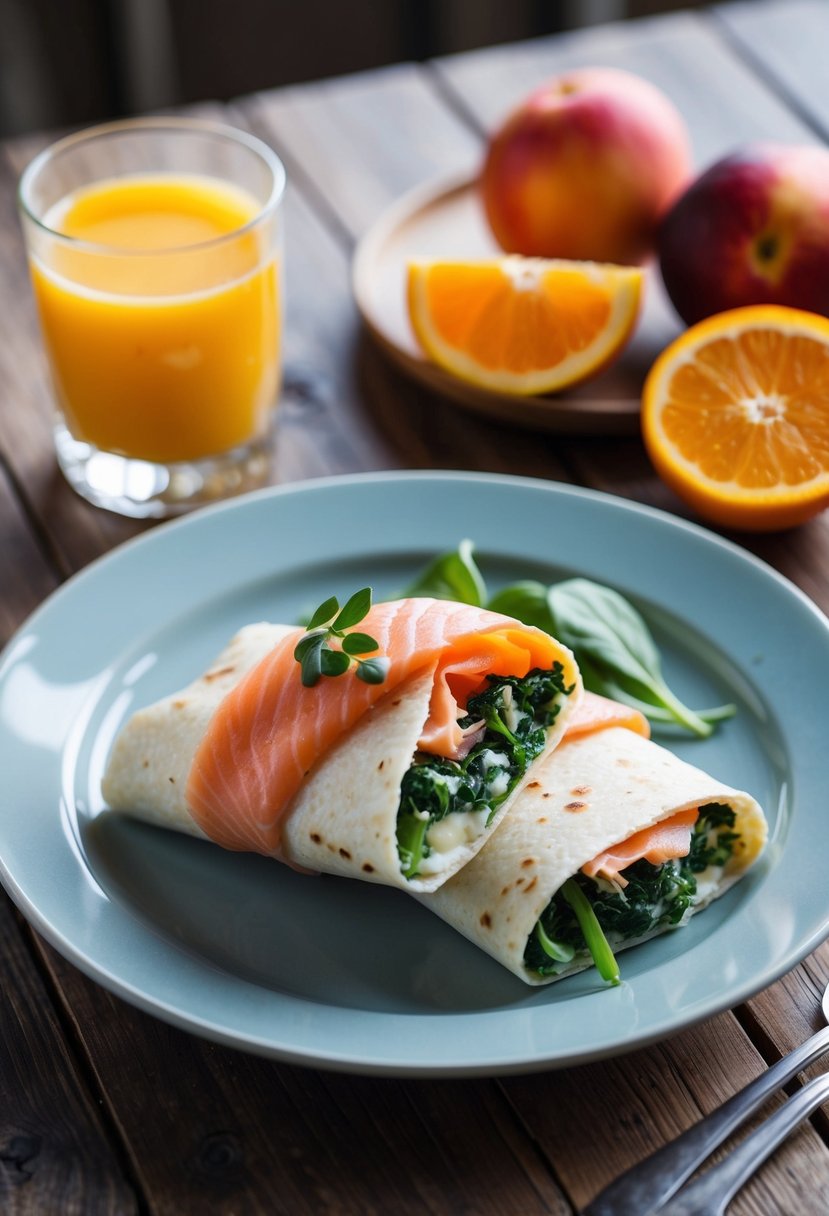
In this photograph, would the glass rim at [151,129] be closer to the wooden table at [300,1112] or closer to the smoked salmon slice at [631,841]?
the wooden table at [300,1112]

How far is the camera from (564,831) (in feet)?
6.06

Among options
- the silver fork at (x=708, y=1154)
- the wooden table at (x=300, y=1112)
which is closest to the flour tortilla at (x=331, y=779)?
the wooden table at (x=300, y=1112)

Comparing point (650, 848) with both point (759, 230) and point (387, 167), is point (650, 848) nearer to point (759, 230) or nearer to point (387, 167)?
point (759, 230)

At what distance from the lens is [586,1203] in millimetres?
1564

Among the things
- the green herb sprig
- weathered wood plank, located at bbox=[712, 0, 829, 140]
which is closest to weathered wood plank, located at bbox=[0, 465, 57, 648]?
the green herb sprig

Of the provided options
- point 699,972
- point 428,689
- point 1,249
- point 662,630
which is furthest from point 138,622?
point 1,249

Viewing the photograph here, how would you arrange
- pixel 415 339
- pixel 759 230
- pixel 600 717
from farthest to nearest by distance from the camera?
pixel 415 339
pixel 759 230
pixel 600 717

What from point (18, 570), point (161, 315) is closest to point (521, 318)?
point (161, 315)

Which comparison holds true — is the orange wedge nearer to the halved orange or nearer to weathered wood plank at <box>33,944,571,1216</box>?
the halved orange

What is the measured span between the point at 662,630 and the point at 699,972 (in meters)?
0.74

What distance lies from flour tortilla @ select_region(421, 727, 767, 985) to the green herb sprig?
A: 286 millimetres

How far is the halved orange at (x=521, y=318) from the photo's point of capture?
8.92ft

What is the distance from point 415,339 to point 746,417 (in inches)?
28.6

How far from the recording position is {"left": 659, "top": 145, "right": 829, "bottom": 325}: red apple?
269 cm
